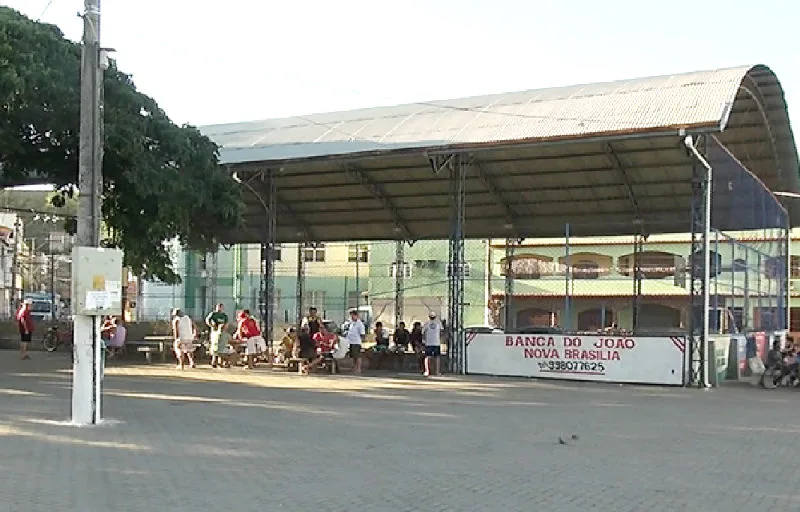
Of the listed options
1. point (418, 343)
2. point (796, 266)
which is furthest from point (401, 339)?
point (796, 266)

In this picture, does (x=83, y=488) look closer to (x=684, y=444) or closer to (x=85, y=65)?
(x=85, y=65)

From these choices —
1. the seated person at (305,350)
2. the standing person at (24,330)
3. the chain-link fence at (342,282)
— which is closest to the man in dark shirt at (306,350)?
the seated person at (305,350)

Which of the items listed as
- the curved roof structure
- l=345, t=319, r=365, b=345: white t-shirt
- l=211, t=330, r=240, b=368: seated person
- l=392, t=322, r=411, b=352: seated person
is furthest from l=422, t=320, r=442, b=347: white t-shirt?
l=211, t=330, r=240, b=368: seated person

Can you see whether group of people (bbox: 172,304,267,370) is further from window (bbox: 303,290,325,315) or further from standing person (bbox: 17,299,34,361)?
window (bbox: 303,290,325,315)

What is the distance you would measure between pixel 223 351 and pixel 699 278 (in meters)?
11.8

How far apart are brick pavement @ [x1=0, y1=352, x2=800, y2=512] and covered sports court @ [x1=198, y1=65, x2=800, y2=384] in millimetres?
5677

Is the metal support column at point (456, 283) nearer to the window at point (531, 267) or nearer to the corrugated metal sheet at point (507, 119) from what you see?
the corrugated metal sheet at point (507, 119)

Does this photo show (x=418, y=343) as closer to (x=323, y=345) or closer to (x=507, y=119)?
(x=323, y=345)

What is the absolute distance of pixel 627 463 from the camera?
34.3 feet

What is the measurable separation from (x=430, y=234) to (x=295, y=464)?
22789 millimetres

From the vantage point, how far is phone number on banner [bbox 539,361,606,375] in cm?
2117

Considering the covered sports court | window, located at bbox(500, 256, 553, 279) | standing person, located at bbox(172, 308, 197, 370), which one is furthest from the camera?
window, located at bbox(500, 256, 553, 279)

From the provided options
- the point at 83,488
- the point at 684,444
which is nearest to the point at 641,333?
the point at 684,444

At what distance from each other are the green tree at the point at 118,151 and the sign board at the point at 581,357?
6.66 meters
